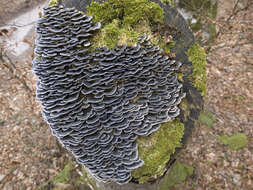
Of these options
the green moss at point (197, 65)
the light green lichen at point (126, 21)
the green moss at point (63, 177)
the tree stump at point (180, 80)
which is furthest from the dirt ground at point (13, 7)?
the green moss at point (197, 65)

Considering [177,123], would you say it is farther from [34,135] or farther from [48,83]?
[34,135]

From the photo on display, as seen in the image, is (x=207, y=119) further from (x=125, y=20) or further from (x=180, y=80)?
(x=125, y=20)

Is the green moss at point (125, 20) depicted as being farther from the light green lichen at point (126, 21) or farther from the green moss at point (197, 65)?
the green moss at point (197, 65)

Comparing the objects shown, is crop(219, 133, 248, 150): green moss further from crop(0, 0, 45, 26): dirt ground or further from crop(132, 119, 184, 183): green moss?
crop(0, 0, 45, 26): dirt ground

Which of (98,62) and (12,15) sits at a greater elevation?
(98,62)

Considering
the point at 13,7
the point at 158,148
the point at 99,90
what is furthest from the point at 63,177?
the point at 13,7

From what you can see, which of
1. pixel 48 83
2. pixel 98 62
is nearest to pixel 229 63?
pixel 98 62
